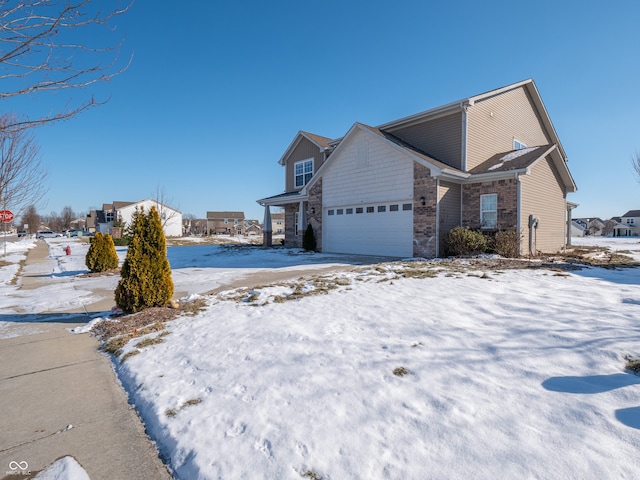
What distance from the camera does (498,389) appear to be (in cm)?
277

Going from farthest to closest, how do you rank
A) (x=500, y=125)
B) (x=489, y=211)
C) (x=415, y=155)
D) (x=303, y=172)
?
(x=303, y=172) → (x=500, y=125) → (x=489, y=211) → (x=415, y=155)

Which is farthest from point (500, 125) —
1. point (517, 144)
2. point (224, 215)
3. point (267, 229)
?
point (224, 215)

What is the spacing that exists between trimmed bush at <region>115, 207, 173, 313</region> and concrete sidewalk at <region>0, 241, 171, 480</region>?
1.23m

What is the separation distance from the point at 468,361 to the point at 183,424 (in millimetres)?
2634

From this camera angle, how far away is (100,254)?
11789 millimetres

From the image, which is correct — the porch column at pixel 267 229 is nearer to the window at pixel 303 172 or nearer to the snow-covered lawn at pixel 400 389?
the window at pixel 303 172

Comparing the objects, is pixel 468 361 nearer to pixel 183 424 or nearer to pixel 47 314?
pixel 183 424

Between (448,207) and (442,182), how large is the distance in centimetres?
102

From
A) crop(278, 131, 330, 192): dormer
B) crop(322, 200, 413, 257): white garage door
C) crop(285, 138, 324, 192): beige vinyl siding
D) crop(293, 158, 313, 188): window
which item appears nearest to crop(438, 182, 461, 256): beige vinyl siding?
crop(322, 200, 413, 257): white garage door

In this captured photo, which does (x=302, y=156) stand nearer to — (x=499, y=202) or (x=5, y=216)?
(x=499, y=202)

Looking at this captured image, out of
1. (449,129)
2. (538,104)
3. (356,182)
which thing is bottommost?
(356,182)

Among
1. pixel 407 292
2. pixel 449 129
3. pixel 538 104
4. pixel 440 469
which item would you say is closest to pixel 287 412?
pixel 440 469

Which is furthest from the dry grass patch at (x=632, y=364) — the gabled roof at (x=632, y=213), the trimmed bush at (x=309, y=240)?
the gabled roof at (x=632, y=213)

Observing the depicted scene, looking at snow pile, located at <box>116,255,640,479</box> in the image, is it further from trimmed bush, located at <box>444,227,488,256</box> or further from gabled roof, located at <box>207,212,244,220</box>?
gabled roof, located at <box>207,212,244,220</box>
